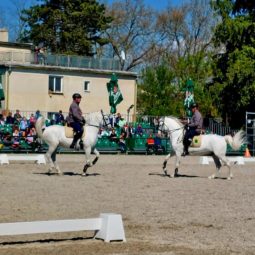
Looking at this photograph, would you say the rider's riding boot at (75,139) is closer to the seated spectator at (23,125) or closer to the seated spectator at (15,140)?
the seated spectator at (15,140)

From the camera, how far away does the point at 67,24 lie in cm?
7319

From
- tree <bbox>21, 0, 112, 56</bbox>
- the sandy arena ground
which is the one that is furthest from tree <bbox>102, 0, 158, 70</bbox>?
the sandy arena ground

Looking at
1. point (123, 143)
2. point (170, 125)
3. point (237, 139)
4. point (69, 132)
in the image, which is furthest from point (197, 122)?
point (123, 143)

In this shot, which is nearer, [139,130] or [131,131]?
[131,131]

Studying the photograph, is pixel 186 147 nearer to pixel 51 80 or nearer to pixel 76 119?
pixel 76 119

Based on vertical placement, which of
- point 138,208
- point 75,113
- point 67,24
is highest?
point 67,24

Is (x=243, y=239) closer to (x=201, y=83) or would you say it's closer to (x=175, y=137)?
(x=175, y=137)

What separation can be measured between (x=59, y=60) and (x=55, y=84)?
202cm

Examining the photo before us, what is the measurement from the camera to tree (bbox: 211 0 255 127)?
48969 mm

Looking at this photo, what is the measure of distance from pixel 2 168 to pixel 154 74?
42.5 meters

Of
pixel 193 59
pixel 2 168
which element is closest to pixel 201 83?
pixel 193 59

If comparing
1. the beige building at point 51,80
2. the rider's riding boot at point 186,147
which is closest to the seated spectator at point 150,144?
the beige building at point 51,80

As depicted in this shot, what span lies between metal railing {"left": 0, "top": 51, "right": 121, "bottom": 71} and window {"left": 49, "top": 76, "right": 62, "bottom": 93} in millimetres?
1169

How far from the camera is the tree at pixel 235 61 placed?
49.0 metres
